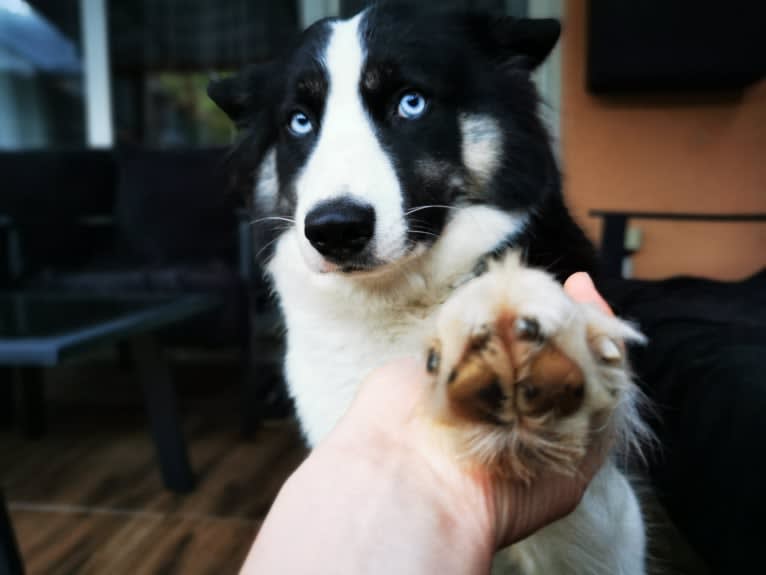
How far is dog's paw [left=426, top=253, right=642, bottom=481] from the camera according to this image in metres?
0.49

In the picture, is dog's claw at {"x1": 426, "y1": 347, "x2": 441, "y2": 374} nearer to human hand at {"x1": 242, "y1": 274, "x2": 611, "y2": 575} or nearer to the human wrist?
human hand at {"x1": 242, "y1": 274, "x2": 611, "y2": 575}

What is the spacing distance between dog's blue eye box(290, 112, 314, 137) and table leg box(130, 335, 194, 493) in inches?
38.7

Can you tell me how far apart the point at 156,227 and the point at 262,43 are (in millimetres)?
1656

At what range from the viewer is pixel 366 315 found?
1.06 meters

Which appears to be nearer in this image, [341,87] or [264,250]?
[341,87]

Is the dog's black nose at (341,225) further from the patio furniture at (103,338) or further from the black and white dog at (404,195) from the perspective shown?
the patio furniture at (103,338)

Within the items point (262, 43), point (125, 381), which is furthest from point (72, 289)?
point (262, 43)

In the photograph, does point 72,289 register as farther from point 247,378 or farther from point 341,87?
point 341,87

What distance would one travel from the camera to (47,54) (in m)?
4.16

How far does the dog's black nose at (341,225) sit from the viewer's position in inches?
34.8

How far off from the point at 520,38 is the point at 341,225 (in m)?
0.59

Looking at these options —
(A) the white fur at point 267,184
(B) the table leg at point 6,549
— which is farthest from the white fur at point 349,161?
(B) the table leg at point 6,549

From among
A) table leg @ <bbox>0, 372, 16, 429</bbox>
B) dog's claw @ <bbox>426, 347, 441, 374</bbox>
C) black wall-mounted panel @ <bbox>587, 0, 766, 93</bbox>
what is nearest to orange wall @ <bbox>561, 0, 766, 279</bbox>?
black wall-mounted panel @ <bbox>587, 0, 766, 93</bbox>

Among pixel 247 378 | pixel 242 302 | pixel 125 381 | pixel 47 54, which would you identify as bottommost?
pixel 125 381
